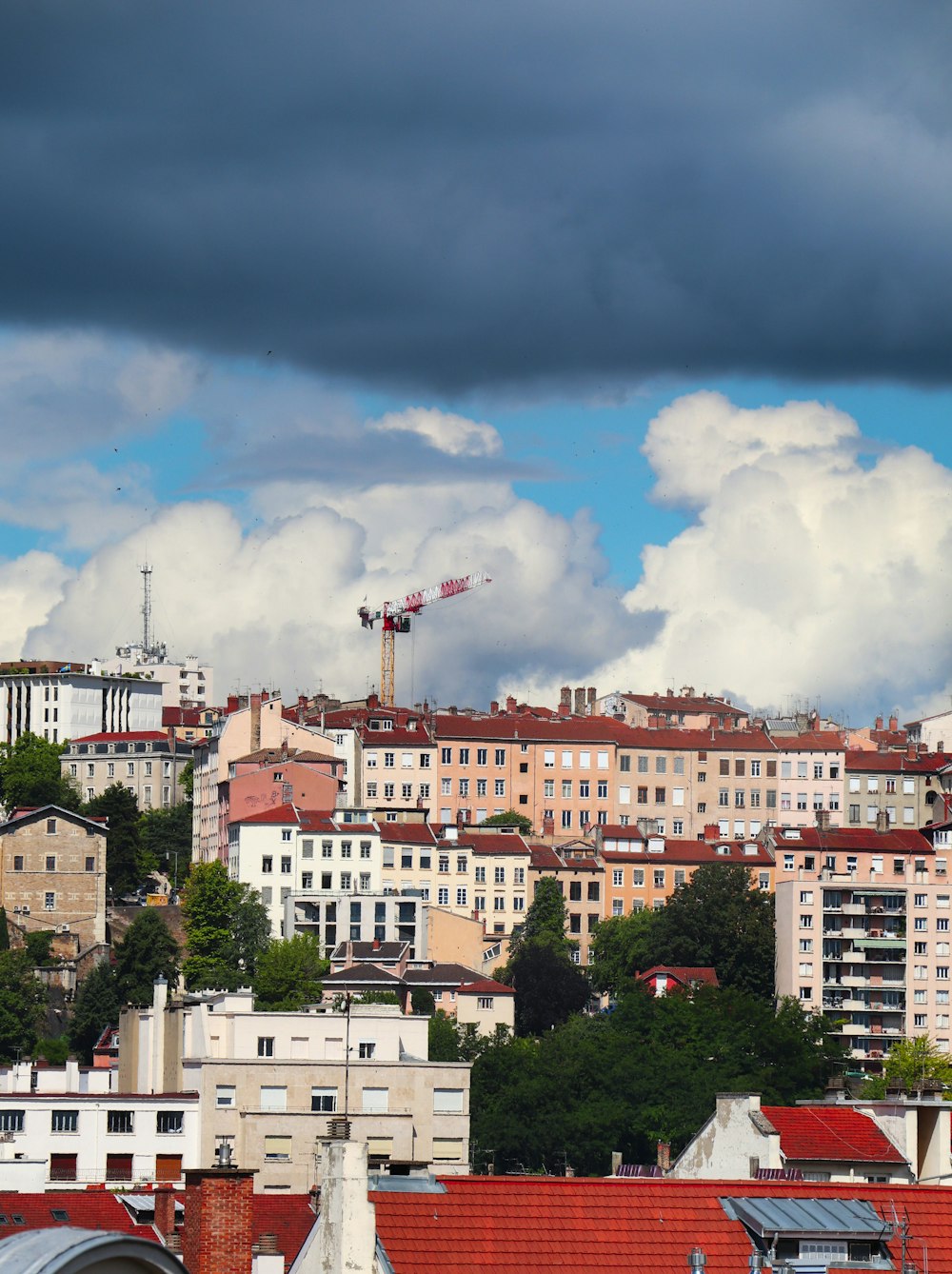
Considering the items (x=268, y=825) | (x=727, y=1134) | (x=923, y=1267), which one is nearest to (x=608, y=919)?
(x=268, y=825)

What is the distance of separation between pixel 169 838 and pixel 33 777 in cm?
1689

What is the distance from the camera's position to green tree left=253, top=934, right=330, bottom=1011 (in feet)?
376

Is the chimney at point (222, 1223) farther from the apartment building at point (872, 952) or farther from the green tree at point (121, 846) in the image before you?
the green tree at point (121, 846)

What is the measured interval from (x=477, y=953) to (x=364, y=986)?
18.1m

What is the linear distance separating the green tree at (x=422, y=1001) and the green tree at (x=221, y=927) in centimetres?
1028

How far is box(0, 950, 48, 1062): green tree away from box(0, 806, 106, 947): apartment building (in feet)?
37.6

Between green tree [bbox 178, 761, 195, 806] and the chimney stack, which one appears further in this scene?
green tree [bbox 178, 761, 195, 806]

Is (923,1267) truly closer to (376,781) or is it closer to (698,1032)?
(698,1032)

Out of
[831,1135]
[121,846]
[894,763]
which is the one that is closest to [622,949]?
[894,763]

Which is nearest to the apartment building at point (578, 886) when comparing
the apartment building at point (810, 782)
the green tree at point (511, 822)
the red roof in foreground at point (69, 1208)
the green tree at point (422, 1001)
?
the green tree at point (511, 822)

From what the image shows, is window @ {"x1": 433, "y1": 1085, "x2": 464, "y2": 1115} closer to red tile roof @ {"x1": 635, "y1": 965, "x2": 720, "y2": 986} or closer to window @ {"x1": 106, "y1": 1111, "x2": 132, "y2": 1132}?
window @ {"x1": 106, "y1": 1111, "x2": 132, "y2": 1132}

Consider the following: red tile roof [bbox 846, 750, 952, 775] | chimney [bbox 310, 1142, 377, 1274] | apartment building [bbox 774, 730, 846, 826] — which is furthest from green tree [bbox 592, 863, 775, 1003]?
chimney [bbox 310, 1142, 377, 1274]

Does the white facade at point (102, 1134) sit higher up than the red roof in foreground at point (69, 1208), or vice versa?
the red roof in foreground at point (69, 1208)

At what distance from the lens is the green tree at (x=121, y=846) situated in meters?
149
